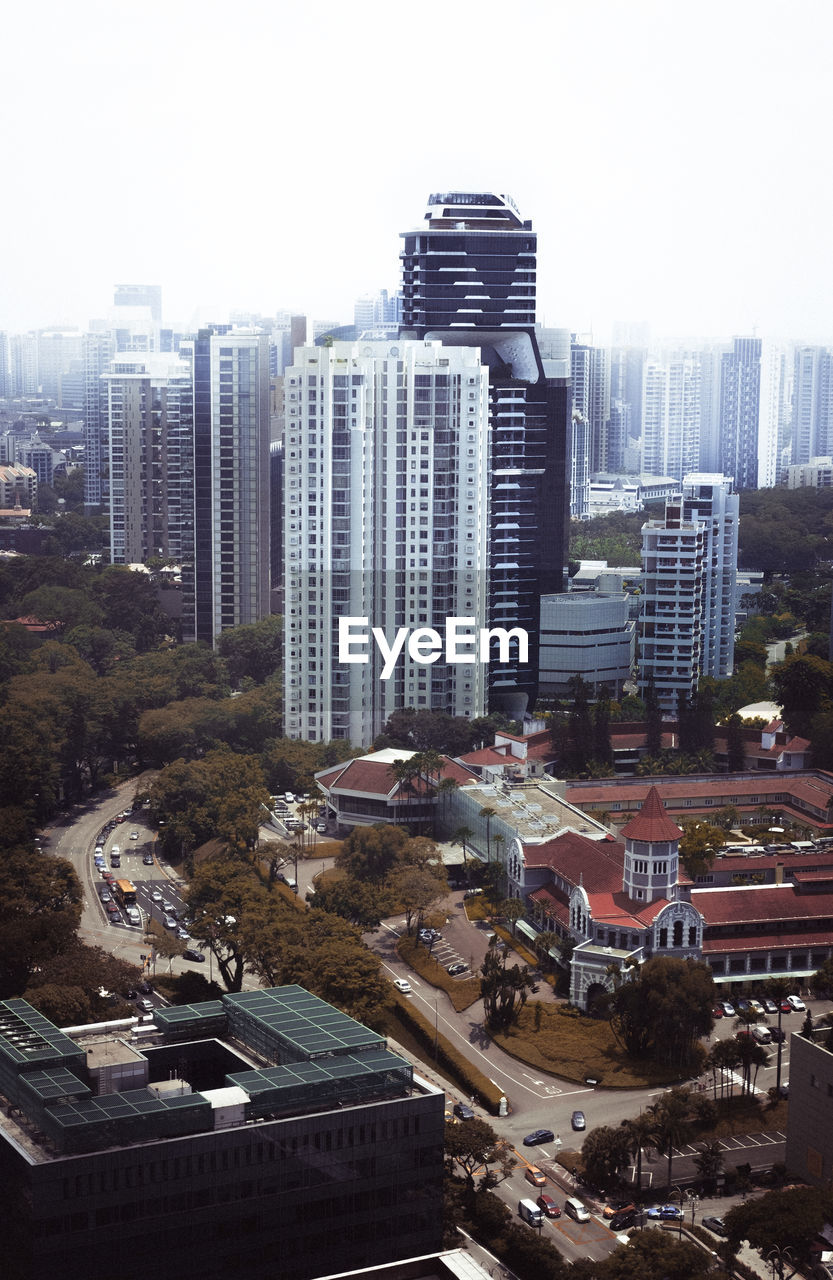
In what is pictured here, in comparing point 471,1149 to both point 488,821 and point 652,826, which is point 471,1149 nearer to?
point 652,826

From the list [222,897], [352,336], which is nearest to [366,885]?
[222,897]

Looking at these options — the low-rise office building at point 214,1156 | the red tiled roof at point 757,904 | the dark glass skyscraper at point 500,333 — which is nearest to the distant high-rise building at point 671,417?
the dark glass skyscraper at point 500,333

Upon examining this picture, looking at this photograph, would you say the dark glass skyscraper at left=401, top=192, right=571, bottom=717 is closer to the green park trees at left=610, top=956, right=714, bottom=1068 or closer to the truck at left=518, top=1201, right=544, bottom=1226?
the green park trees at left=610, top=956, right=714, bottom=1068

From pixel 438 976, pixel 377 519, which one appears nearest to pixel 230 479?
pixel 377 519

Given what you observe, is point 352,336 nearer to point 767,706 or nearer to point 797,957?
point 767,706

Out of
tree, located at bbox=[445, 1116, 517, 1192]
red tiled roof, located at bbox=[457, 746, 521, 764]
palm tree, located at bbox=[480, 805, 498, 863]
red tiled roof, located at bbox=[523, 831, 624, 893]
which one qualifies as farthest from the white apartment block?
tree, located at bbox=[445, 1116, 517, 1192]

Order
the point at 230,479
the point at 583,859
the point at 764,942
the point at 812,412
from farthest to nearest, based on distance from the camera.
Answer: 1. the point at 812,412
2. the point at 230,479
3. the point at 583,859
4. the point at 764,942
